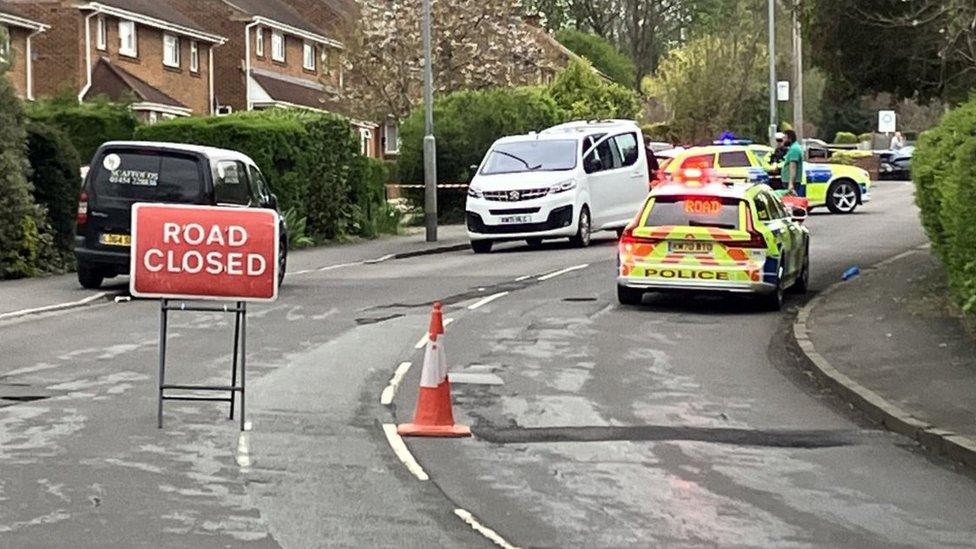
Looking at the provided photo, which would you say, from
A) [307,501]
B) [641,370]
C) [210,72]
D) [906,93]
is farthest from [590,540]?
[210,72]

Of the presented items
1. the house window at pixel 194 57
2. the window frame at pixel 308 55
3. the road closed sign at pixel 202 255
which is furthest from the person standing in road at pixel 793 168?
the window frame at pixel 308 55

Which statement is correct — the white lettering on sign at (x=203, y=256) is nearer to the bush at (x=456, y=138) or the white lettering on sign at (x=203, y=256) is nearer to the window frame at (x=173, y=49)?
the bush at (x=456, y=138)

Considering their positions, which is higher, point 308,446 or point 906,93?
point 906,93

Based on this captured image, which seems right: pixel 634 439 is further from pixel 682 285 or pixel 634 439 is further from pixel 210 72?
pixel 210 72

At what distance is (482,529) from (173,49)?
160ft

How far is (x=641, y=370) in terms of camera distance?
1612 centimetres

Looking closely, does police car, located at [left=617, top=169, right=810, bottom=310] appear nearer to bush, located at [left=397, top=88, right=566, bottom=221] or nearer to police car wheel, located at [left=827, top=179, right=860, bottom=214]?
police car wheel, located at [left=827, top=179, right=860, bottom=214]

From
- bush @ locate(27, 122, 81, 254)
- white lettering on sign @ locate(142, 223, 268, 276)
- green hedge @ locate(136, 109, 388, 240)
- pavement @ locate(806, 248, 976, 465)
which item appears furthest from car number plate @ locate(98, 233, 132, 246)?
white lettering on sign @ locate(142, 223, 268, 276)

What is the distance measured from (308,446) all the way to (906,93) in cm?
1694

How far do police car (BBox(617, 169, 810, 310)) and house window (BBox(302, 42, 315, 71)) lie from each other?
48253mm

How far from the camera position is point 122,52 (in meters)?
52.9

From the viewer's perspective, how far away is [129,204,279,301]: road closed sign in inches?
474

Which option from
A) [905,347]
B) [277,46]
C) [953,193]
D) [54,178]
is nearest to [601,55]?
[277,46]

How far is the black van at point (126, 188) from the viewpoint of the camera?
22453 mm
